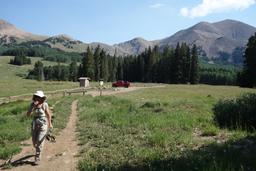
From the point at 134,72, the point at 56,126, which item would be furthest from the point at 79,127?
the point at 134,72

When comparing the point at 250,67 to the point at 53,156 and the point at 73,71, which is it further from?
the point at 73,71

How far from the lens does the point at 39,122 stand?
13.5m

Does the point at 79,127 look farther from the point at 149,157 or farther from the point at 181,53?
the point at 181,53

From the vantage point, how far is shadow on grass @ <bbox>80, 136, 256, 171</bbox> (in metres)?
9.86

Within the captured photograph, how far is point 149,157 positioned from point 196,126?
6375mm

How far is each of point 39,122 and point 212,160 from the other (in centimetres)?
611

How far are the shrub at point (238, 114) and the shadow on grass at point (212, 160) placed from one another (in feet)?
15.6

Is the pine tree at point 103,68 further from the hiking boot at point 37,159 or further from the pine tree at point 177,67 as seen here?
the hiking boot at point 37,159

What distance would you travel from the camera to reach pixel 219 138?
14.5m

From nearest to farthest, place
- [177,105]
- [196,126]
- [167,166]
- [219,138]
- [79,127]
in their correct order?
1. [167,166]
2. [219,138]
3. [196,126]
4. [79,127]
5. [177,105]

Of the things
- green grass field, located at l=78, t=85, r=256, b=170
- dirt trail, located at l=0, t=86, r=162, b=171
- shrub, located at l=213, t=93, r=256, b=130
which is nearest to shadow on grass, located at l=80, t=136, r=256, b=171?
green grass field, located at l=78, t=85, r=256, b=170

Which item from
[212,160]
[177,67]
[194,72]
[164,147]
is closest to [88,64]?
[177,67]

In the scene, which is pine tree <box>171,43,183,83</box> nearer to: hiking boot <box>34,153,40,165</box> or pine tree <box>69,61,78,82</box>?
pine tree <box>69,61,78,82</box>

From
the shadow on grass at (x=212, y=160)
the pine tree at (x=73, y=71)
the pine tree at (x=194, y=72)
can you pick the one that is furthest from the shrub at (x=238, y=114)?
the pine tree at (x=73, y=71)
